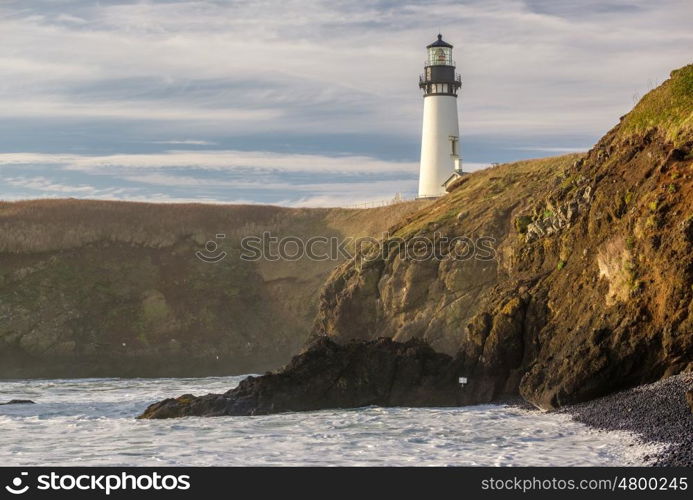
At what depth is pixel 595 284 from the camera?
30281 mm

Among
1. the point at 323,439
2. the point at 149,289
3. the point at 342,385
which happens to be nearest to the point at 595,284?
the point at 342,385

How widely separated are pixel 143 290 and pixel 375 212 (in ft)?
58.5

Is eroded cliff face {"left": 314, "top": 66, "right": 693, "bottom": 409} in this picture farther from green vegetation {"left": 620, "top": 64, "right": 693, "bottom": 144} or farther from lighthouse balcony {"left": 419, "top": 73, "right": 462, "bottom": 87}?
lighthouse balcony {"left": 419, "top": 73, "right": 462, "bottom": 87}

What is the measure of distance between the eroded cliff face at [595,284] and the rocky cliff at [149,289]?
59.1 ft

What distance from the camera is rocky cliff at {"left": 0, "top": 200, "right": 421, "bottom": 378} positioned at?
5578 centimetres

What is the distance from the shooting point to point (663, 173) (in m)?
29.6

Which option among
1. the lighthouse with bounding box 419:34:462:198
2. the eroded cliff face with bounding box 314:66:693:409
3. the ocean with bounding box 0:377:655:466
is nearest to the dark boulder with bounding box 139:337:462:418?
the ocean with bounding box 0:377:655:466

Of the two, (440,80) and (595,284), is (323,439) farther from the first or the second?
(440,80)

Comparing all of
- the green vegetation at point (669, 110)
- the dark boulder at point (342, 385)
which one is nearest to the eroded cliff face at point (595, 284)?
the green vegetation at point (669, 110)

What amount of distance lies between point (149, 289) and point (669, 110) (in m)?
37.1

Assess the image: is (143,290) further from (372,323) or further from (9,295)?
(372,323)

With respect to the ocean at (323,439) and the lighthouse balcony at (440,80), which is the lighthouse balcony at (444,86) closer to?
the lighthouse balcony at (440,80)
